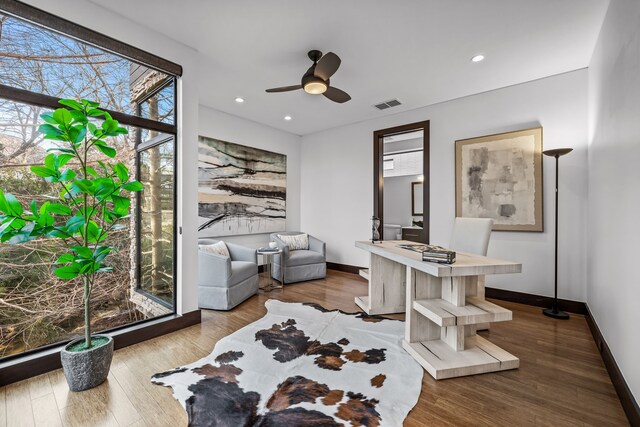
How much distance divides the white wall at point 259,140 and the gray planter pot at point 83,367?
9.22ft

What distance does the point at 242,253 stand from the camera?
4.07 metres

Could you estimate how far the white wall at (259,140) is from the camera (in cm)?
441

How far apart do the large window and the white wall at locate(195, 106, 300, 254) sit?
64.9 inches

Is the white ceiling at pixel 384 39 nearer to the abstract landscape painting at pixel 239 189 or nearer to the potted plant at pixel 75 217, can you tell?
the abstract landscape painting at pixel 239 189

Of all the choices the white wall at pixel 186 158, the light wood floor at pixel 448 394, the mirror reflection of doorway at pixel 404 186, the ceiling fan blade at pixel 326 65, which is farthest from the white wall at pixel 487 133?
the white wall at pixel 186 158

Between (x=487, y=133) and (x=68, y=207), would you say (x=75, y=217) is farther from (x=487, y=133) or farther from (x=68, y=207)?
(x=487, y=133)

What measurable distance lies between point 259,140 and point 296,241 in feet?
6.55

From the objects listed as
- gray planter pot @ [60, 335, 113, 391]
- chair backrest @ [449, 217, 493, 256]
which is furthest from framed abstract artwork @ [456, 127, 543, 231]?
gray planter pot @ [60, 335, 113, 391]

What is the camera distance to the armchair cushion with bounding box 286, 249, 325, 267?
4462 millimetres

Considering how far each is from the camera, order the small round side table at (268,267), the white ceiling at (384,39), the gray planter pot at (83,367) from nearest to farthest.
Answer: the gray planter pot at (83,367)
the white ceiling at (384,39)
the small round side table at (268,267)

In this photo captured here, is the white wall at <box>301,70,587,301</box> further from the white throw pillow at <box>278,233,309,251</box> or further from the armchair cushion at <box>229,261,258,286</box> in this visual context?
the armchair cushion at <box>229,261,258,286</box>

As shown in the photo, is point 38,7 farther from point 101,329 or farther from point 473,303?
point 473,303

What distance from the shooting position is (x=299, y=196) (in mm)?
5996

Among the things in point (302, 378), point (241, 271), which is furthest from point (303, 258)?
point (302, 378)
